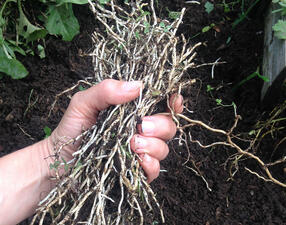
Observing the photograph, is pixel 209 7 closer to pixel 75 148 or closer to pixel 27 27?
pixel 27 27

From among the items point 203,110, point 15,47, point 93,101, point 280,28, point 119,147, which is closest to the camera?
point 119,147

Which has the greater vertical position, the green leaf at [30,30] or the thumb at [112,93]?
the green leaf at [30,30]

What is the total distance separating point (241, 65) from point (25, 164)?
99cm

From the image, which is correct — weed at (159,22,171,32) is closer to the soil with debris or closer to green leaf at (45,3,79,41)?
the soil with debris

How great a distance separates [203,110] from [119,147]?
0.67m

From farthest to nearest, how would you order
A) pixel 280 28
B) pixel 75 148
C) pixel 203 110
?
pixel 203 110
pixel 280 28
pixel 75 148

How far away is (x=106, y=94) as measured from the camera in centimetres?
85

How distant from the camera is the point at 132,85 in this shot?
848mm

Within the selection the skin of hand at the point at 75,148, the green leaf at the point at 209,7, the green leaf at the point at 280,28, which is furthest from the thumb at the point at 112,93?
the green leaf at the point at 209,7

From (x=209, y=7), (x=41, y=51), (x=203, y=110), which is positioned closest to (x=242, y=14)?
(x=209, y=7)

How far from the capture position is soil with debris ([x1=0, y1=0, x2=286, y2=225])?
1.25 m

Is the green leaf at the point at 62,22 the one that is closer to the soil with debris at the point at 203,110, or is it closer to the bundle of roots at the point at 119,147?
the soil with debris at the point at 203,110

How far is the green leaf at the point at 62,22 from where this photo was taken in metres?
1.50

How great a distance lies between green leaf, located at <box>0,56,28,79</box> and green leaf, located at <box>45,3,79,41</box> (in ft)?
0.71
